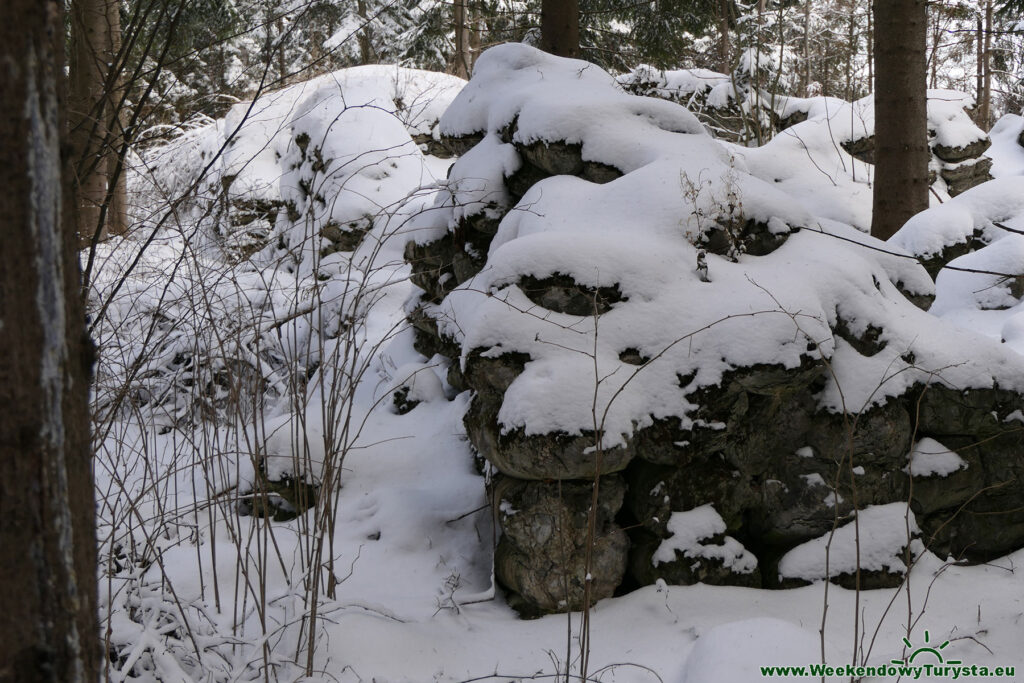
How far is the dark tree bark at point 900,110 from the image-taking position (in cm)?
501

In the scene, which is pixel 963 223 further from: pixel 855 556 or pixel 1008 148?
pixel 1008 148

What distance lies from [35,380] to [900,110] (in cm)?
550

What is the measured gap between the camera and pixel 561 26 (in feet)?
19.3

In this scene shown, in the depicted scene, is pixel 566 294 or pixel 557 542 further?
pixel 566 294

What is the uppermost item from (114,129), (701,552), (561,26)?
(561,26)

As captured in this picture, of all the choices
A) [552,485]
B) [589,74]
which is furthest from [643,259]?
[589,74]

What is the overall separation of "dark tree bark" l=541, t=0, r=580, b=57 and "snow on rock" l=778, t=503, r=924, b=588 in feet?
13.8

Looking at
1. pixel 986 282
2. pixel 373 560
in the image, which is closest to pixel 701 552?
pixel 373 560

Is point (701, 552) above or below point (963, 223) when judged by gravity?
below

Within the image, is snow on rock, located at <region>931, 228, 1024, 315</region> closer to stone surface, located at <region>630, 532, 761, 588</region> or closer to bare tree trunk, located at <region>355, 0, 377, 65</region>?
stone surface, located at <region>630, 532, 761, 588</region>

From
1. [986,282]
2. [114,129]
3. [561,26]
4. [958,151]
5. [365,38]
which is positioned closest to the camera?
[114,129]

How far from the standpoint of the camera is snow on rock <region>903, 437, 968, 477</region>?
3.31m

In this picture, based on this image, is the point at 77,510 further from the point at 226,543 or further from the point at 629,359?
the point at 226,543

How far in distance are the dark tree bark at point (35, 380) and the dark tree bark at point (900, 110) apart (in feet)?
17.4
